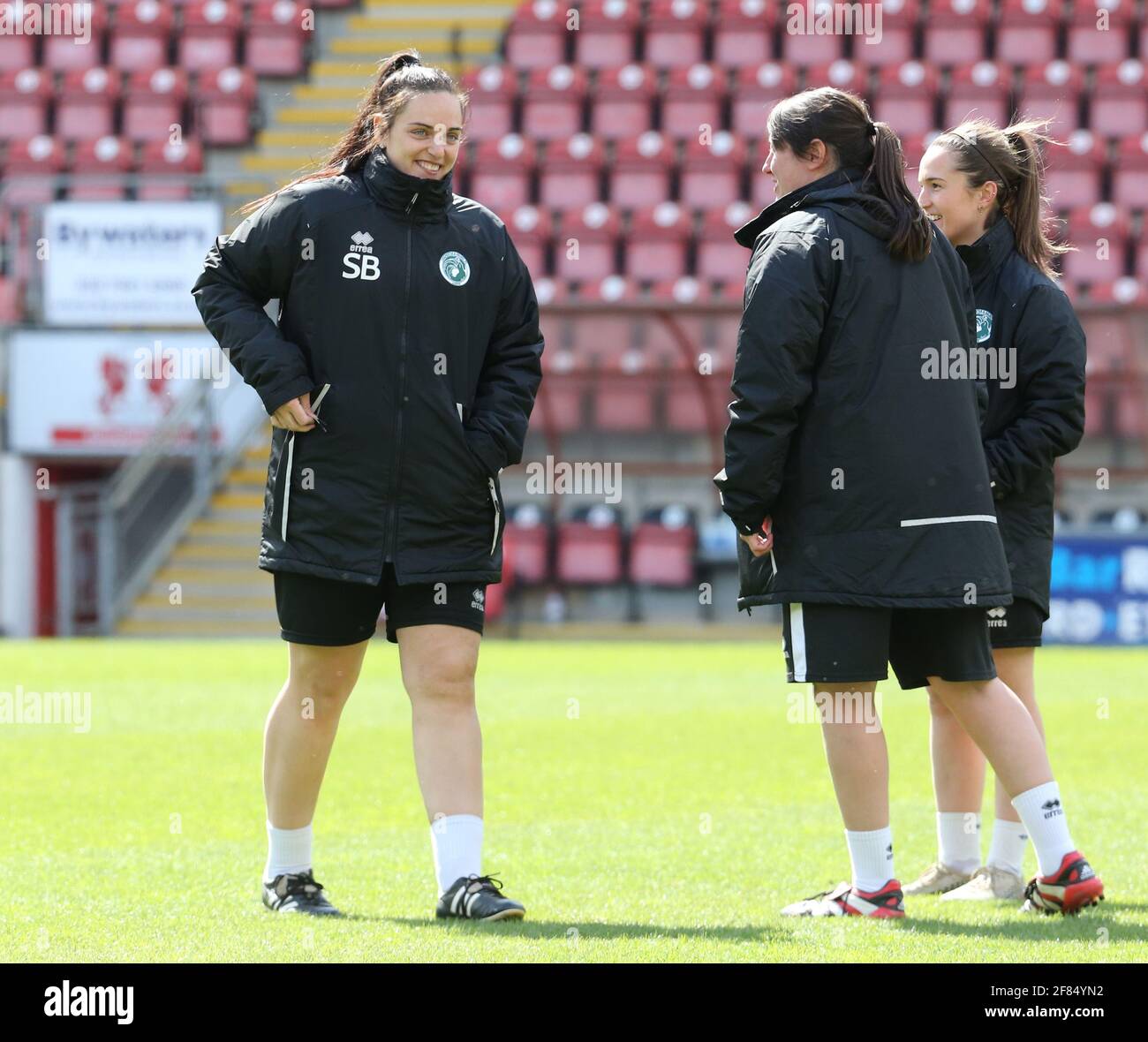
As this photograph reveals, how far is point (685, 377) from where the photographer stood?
55.2 ft

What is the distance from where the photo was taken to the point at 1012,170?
5164 millimetres

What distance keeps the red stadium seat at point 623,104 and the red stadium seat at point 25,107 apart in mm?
6878

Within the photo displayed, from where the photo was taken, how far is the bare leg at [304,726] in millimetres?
4656

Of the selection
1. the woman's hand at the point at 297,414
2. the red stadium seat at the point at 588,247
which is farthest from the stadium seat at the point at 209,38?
the woman's hand at the point at 297,414

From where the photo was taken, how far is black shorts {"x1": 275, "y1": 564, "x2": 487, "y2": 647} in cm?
458

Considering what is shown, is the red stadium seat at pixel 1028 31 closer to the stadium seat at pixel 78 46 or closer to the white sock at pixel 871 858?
the stadium seat at pixel 78 46

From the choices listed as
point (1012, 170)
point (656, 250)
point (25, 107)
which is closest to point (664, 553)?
point (656, 250)

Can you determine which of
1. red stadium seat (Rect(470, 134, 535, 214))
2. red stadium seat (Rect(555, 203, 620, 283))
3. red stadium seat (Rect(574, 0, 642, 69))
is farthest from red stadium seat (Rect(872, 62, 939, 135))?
red stadium seat (Rect(470, 134, 535, 214))

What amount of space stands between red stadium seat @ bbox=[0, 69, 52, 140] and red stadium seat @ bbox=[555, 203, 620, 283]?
23.4ft

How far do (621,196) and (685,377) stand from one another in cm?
487

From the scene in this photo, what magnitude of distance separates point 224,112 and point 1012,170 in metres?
18.5

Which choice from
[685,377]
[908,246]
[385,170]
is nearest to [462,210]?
[385,170]

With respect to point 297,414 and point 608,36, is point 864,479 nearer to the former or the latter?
point 297,414
